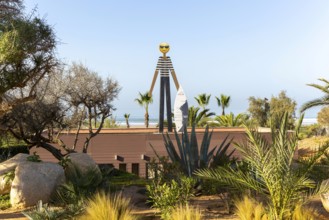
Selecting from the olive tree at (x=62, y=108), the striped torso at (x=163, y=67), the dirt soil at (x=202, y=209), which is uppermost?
the striped torso at (x=163, y=67)

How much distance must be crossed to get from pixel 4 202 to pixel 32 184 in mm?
1250

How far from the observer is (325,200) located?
8703 millimetres

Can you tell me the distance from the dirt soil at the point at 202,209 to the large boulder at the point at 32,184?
385 mm

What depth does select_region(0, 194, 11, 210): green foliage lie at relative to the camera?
1091 cm

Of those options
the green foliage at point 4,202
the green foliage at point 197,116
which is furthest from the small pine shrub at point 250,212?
the green foliage at point 197,116

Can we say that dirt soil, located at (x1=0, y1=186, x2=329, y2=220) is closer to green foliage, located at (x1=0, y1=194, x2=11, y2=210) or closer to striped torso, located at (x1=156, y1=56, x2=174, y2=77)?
green foliage, located at (x1=0, y1=194, x2=11, y2=210)

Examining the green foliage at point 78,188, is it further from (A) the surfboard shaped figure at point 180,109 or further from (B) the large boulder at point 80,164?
(A) the surfboard shaped figure at point 180,109

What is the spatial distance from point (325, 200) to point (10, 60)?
8.27 metres

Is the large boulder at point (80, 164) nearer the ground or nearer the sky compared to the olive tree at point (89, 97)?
nearer the ground

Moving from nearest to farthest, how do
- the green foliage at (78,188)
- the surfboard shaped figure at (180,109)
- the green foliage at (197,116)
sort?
1. the green foliage at (78,188)
2. the surfboard shaped figure at (180,109)
3. the green foliage at (197,116)

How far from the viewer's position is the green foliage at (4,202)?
429 inches

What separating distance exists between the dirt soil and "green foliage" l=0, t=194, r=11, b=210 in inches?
10.7

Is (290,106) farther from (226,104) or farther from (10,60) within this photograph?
(10,60)

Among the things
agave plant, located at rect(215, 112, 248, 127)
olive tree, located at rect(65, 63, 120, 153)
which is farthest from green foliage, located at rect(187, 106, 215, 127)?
olive tree, located at rect(65, 63, 120, 153)
